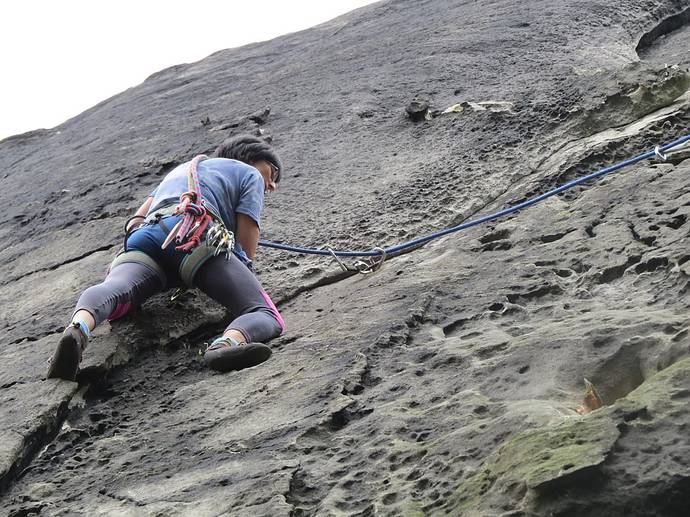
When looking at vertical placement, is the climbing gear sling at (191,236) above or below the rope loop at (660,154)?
above

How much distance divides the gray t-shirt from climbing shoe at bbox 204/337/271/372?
63 cm

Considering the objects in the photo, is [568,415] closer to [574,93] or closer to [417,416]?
[417,416]

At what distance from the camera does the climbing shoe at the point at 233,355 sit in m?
2.93

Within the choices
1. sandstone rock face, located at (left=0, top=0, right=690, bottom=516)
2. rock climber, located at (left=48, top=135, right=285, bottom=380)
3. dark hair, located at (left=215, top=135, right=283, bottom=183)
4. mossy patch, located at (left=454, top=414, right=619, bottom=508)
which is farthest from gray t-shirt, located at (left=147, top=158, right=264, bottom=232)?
mossy patch, located at (left=454, top=414, right=619, bottom=508)

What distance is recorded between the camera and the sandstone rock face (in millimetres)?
1980

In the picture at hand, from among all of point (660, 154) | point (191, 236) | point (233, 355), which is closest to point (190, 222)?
point (191, 236)

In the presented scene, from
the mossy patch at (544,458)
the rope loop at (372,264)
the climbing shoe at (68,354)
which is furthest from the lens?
the rope loop at (372,264)

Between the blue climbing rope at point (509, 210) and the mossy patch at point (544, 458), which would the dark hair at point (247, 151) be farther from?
the mossy patch at point (544, 458)

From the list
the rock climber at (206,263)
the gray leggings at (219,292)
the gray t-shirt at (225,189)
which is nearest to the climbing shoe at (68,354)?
the rock climber at (206,263)

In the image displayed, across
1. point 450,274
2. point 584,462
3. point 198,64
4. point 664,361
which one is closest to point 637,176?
point 450,274

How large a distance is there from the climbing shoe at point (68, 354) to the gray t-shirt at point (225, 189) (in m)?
0.67

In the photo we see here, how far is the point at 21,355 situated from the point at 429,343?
169 cm

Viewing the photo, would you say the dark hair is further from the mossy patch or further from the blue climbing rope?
the mossy patch

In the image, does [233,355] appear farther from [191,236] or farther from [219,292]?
[191,236]
